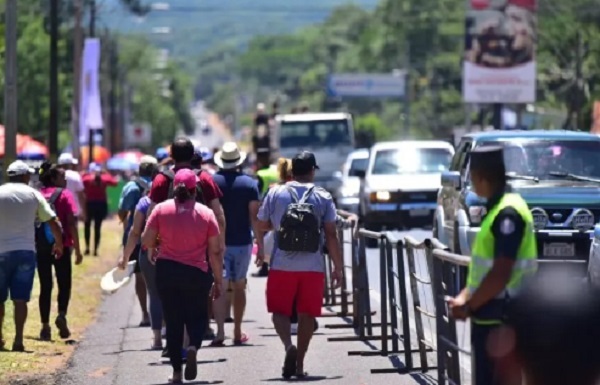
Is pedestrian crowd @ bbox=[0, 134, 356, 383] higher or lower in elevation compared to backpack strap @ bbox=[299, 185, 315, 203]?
lower

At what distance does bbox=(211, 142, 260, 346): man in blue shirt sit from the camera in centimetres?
1529

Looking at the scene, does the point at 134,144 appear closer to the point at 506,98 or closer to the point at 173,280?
the point at 506,98

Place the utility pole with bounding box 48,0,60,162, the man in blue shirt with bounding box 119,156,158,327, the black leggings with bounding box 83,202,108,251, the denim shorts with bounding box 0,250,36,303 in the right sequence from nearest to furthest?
the denim shorts with bounding box 0,250,36,303 < the man in blue shirt with bounding box 119,156,158,327 < the black leggings with bounding box 83,202,108,251 < the utility pole with bounding box 48,0,60,162

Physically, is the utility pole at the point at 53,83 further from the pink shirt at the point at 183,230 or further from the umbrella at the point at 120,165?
the pink shirt at the point at 183,230

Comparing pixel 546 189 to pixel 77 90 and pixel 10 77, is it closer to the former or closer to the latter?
pixel 10 77

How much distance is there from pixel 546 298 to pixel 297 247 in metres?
5.14

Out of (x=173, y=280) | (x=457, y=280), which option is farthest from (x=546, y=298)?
(x=173, y=280)

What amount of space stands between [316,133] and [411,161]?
64.3 ft

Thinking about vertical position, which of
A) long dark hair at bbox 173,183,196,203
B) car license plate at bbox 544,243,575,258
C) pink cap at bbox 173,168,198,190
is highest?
pink cap at bbox 173,168,198,190

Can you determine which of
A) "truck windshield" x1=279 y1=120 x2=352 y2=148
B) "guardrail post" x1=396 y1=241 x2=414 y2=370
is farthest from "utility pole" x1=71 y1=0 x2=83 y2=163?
"guardrail post" x1=396 y1=241 x2=414 y2=370

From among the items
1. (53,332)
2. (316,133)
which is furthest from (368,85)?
(53,332)

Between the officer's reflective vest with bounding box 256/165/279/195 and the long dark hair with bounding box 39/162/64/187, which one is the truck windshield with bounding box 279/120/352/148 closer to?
the officer's reflective vest with bounding box 256/165/279/195

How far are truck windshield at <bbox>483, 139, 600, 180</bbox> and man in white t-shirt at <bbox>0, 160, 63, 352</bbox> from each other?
6.23 metres

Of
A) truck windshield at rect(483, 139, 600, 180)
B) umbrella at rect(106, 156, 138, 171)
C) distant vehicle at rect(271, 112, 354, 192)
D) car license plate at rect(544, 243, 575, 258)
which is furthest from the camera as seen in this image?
umbrella at rect(106, 156, 138, 171)
